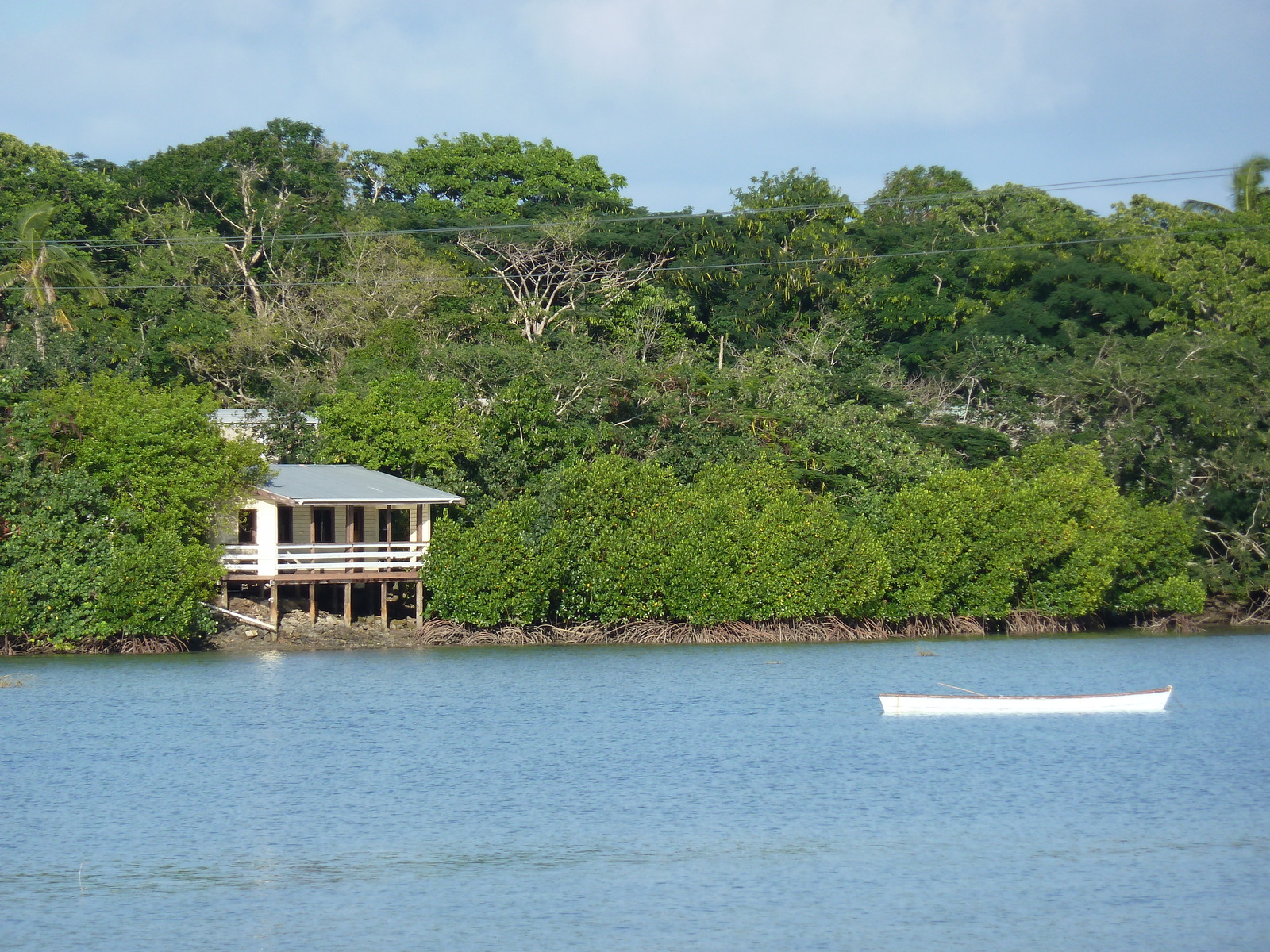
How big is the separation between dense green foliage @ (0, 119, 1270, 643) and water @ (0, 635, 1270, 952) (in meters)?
5.19

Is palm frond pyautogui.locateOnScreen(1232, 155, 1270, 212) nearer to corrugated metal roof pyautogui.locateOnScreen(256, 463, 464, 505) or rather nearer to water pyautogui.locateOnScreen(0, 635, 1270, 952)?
water pyautogui.locateOnScreen(0, 635, 1270, 952)

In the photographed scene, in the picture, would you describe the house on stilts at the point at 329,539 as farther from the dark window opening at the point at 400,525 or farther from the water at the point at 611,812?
the water at the point at 611,812

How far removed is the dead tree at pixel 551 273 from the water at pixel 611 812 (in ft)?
79.7

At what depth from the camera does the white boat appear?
1100 inches

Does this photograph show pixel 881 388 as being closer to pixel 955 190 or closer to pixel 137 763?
pixel 955 190

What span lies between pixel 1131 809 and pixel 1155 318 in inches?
1588

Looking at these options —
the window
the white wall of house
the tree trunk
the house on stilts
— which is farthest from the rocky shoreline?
the tree trunk

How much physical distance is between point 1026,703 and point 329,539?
74.6ft

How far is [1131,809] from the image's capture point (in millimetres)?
20891

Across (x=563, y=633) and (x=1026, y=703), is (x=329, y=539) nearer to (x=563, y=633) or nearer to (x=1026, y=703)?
(x=563, y=633)

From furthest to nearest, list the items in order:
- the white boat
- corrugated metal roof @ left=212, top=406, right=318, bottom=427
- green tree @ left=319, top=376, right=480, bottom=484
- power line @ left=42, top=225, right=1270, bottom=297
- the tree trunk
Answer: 1. power line @ left=42, top=225, right=1270, bottom=297
2. the tree trunk
3. corrugated metal roof @ left=212, top=406, right=318, bottom=427
4. green tree @ left=319, top=376, right=480, bottom=484
5. the white boat

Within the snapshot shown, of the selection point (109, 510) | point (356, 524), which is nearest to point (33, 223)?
point (109, 510)

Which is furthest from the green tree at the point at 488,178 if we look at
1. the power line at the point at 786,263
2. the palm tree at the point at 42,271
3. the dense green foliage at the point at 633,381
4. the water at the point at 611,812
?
the water at the point at 611,812

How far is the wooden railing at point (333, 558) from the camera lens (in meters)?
38.4
